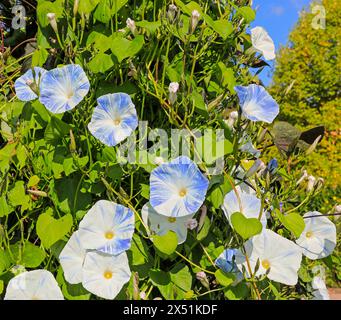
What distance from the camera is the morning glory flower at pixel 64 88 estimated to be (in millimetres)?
868

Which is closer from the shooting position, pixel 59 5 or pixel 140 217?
pixel 140 217

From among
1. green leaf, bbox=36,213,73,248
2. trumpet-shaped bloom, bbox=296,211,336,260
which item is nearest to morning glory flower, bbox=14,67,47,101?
green leaf, bbox=36,213,73,248

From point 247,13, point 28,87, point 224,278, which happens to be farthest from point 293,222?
point 28,87

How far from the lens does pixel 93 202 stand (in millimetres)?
932

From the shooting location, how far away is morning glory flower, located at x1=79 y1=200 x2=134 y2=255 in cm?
83

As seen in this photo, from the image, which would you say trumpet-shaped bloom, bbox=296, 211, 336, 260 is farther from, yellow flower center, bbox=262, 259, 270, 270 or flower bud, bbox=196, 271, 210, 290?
flower bud, bbox=196, 271, 210, 290

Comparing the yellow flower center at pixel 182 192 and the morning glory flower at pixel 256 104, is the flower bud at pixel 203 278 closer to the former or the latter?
the yellow flower center at pixel 182 192

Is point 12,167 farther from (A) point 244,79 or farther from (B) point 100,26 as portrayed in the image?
(A) point 244,79

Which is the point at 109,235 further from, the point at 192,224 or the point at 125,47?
the point at 125,47

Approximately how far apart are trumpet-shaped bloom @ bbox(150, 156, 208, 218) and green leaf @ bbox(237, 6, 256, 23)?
1.16ft

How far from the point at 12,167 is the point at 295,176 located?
1.97ft

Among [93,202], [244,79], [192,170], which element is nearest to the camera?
[192,170]

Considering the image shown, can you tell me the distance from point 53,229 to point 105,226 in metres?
0.09
